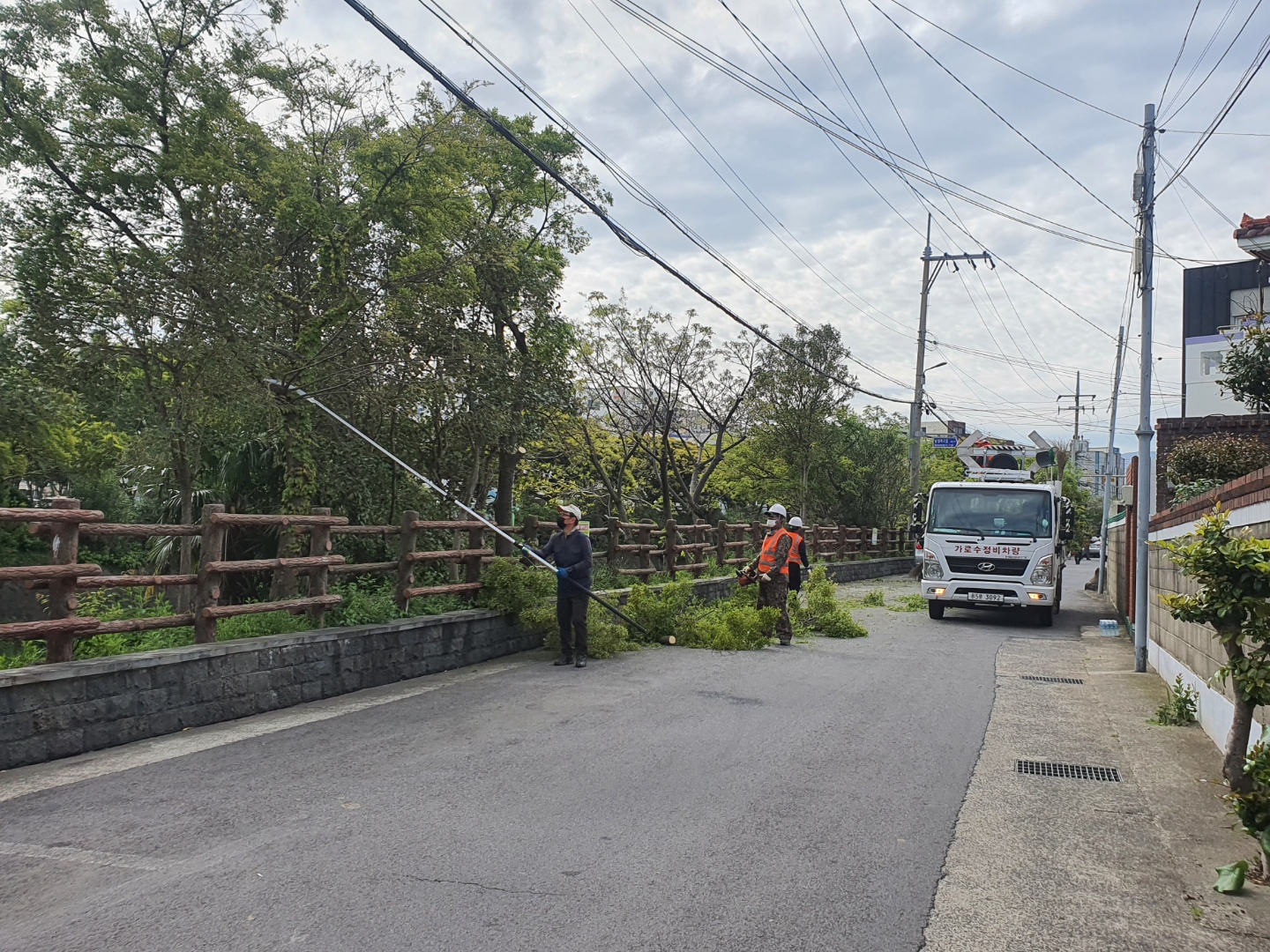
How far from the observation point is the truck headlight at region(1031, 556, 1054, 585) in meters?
17.2

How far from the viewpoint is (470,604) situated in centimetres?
1162

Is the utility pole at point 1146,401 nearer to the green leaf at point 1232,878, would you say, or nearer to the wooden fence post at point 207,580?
the green leaf at point 1232,878

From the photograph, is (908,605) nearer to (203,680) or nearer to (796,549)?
(796,549)

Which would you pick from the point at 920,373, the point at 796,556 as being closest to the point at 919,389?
the point at 920,373

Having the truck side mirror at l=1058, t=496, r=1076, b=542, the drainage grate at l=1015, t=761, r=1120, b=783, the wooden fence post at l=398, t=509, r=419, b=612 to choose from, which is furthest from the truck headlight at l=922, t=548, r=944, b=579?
the drainage grate at l=1015, t=761, r=1120, b=783

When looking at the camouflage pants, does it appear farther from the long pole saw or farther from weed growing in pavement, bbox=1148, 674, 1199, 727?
weed growing in pavement, bbox=1148, 674, 1199, 727

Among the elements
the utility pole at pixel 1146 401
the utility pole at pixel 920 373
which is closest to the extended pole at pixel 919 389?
the utility pole at pixel 920 373

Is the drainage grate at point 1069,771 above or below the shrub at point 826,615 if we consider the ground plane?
below

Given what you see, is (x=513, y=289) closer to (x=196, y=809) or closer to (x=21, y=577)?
(x=21, y=577)

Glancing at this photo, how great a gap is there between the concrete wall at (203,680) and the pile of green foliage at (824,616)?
573 centimetres

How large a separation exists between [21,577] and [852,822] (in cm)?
547

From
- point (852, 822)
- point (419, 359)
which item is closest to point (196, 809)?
point (852, 822)

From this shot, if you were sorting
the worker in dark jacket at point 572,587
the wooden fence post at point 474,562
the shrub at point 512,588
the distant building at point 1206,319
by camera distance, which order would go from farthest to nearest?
1. the distant building at point 1206,319
2. the wooden fence post at point 474,562
3. the shrub at point 512,588
4. the worker in dark jacket at point 572,587

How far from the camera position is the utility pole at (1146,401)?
38.7 ft
